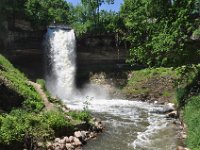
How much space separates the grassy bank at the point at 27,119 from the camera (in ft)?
65.4

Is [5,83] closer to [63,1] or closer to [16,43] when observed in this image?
[16,43]

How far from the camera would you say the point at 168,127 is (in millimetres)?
27812

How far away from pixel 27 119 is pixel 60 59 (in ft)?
109

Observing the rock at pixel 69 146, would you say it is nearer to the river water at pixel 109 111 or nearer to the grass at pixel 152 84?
the river water at pixel 109 111

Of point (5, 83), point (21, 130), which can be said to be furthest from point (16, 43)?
point (21, 130)

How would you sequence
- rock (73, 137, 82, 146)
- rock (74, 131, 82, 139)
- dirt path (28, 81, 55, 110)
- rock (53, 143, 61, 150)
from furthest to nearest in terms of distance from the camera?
dirt path (28, 81, 55, 110) < rock (74, 131, 82, 139) < rock (73, 137, 82, 146) < rock (53, 143, 61, 150)

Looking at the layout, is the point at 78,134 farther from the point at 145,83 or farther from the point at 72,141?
the point at 145,83

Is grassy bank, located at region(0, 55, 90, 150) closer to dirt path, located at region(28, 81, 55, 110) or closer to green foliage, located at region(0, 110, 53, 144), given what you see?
green foliage, located at region(0, 110, 53, 144)

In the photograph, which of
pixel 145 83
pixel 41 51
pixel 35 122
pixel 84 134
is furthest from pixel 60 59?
pixel 35 122

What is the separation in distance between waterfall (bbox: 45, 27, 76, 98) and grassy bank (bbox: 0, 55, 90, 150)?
23.6 metres

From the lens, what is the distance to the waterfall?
53.6 metres

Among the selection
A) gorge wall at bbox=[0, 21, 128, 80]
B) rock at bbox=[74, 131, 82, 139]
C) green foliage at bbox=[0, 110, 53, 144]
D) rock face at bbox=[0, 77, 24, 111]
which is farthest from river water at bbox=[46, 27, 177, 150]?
rock face at bbox=[0, 77, 24, 111]

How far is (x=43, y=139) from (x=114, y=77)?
1343 inches

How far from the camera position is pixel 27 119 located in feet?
71.6
